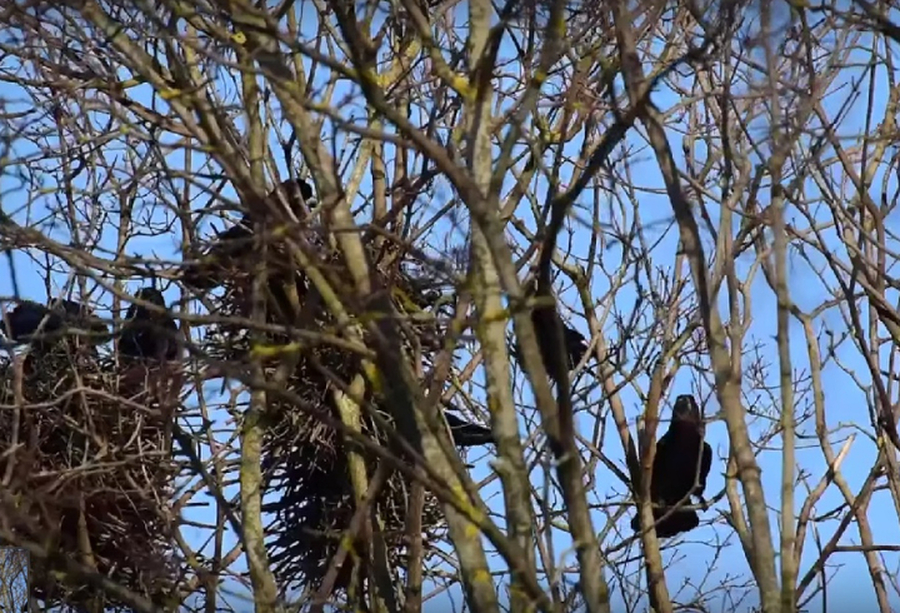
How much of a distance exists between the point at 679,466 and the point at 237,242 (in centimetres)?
338

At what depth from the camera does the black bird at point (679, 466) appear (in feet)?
18.8

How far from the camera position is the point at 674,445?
19.2ft

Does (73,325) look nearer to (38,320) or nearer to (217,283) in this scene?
(217,283)

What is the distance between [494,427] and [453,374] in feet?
7.32

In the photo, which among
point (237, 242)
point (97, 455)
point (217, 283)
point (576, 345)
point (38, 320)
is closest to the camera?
point (237, 242)

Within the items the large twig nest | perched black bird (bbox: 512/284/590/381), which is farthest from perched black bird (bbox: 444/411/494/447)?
perched black bird (bbox: 512/284/590/381)

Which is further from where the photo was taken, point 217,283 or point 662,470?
point 662,470

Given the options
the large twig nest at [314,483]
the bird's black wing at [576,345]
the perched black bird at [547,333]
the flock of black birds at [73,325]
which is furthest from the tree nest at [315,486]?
the perched black bird at [547,333]

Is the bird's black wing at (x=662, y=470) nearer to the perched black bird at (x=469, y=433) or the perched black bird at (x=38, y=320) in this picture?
the perched black bird at (x=469, y=433)

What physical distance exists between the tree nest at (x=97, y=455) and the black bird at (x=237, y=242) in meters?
0.55

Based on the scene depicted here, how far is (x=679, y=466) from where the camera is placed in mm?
5918

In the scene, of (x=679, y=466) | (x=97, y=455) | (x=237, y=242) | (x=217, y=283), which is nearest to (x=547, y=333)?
(x=237, y=242)

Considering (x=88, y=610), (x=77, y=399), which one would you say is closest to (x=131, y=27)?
(x=77, y=399)

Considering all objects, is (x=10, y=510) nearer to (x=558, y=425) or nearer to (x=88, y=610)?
(x=558, y=425)
